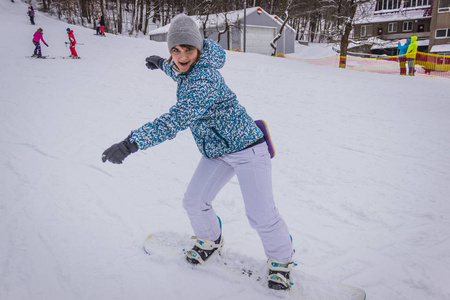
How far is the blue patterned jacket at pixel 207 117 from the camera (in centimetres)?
159

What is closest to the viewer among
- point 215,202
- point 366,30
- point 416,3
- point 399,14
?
point 215,202

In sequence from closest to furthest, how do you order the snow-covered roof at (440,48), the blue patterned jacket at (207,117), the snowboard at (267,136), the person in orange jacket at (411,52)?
the blue patterned jacket at (207,117) → the snowboard at (267,136) → the person in orange jacket at (411,52) → the snow-covered roof at (440,48)

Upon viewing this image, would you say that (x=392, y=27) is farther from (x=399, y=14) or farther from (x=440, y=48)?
(x=440, y=48)

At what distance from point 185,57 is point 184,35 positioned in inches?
5.2

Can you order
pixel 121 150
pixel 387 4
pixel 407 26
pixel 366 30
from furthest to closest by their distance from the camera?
pixel 366 30 < pixel 387 4 < pixel 407 26 < pixel 121 150

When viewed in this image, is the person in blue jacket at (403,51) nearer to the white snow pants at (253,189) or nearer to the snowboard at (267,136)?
the snowboard at (267,136)

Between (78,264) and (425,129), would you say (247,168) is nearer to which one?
(78,264)

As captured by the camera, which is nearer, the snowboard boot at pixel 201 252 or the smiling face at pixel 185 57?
the smiling face at pixel 185 57

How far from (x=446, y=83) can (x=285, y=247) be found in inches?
443

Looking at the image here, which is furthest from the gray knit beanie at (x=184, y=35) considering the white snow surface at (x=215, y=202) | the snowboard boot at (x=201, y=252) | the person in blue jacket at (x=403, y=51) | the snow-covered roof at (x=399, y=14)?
the snow-covered roof at (x=399, y=14)

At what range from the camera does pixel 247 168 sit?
181 centimetres

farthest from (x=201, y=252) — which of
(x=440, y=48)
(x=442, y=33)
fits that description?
(x=442, y=33)

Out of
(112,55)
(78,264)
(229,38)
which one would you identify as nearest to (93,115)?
(78,264)

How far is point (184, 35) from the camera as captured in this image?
1.70 meters
